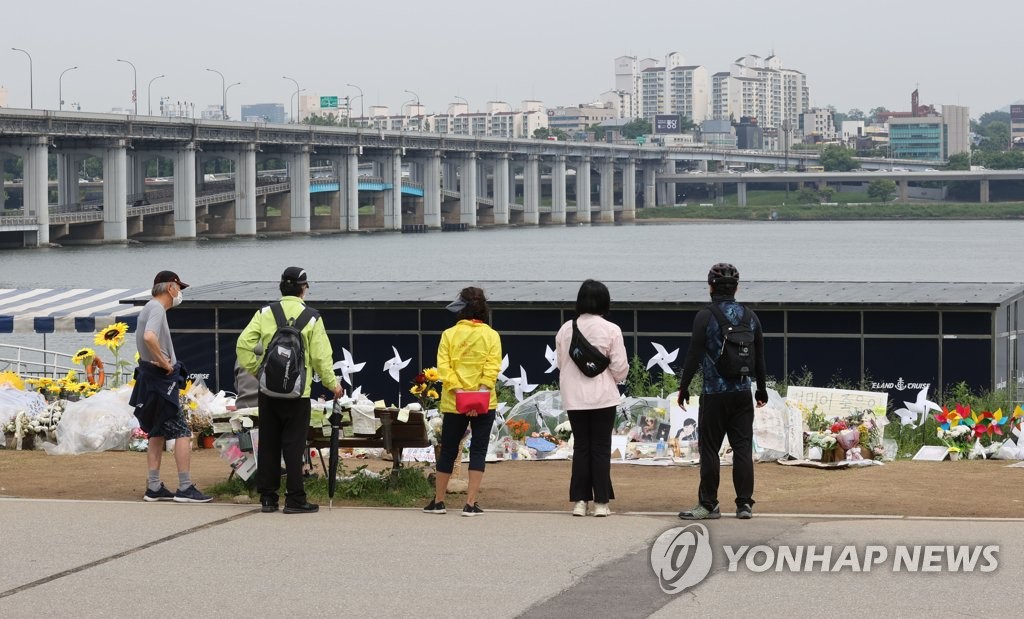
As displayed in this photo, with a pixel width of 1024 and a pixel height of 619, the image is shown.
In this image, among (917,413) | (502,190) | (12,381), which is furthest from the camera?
(502,190)

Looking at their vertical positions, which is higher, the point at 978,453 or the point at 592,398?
the point at 592,398

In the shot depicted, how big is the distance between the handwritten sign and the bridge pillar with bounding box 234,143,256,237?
117 meters

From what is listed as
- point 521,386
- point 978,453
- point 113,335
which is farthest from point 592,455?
point 521,386

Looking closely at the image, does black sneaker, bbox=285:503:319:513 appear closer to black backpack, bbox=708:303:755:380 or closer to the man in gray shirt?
the man in gray shirt

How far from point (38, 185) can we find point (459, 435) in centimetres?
9988

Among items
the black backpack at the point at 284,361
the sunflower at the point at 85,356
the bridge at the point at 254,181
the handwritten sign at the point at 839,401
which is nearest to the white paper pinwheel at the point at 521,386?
the handwritten sign at the point at 839,401

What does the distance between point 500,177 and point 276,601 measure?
551 feet

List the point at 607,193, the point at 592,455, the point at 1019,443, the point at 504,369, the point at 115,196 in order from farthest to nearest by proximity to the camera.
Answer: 1. the point at 607,193
2. the point at 115,196
3. the point at 504,369
4. the point at 1019,443
5. the point at 592,455

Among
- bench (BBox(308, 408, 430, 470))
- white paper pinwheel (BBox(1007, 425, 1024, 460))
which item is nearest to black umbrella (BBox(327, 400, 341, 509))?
bench (BBox(308, 408, 430, 470))

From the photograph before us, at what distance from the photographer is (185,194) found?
12250 cm

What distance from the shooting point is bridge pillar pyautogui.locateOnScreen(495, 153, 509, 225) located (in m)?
174

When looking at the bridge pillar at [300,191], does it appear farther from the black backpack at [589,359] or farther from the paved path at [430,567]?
the black backpack at [589,359]

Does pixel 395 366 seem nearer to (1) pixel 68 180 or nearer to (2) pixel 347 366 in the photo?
(2) pixel 347 366

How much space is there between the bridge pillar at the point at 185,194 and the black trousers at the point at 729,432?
4509 inches
